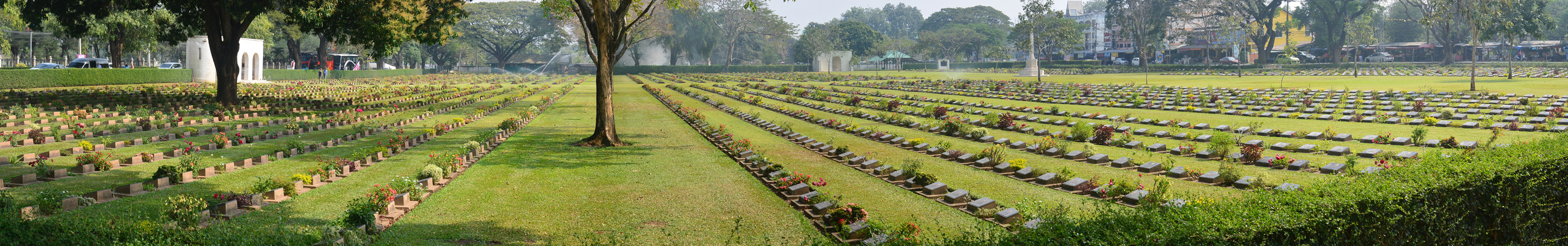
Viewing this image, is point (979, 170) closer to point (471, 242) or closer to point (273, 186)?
point (471, 242)

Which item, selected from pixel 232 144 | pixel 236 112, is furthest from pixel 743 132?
pixel 236 112

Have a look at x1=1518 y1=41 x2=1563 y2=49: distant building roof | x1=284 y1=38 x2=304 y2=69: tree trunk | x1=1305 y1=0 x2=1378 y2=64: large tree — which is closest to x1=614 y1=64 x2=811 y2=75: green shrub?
x1=284 y1=38 x2=304 y2=69: tree trunk

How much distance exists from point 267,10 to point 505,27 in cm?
8208

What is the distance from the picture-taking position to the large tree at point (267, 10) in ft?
69.9

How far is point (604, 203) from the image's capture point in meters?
8.85

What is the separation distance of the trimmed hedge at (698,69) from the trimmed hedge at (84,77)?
155ft

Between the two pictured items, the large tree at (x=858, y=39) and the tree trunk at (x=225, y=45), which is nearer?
the tree trunk at (x=225, y=45)

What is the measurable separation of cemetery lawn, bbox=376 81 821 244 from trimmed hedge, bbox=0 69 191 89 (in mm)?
31336

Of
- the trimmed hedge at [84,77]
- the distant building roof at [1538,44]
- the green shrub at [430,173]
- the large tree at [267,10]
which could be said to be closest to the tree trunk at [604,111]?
the green shrub at [430,173]

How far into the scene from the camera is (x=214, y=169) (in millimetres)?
10250

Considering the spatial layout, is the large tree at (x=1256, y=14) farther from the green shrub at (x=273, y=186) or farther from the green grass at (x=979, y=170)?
the green shrub at (x=273, y=186)

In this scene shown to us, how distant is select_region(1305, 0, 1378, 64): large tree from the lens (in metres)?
71.4

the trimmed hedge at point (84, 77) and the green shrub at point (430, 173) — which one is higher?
the trimmed hedge at point (84, 77)

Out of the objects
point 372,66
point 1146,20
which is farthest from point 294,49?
point 1146,20
